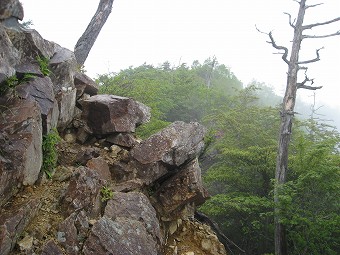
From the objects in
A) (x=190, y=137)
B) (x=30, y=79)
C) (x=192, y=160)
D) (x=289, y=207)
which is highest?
(x=30, y=79)

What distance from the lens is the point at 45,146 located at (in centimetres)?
456

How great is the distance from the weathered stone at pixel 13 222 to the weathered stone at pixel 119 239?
0.77m

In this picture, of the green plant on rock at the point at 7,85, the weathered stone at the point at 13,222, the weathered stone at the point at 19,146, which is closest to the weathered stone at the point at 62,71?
the green plant on rock at the point at 7,85

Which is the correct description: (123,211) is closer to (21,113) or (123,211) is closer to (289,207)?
(21,113)

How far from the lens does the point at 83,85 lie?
6746 millimetres

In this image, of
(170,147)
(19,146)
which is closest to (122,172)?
(170,147)

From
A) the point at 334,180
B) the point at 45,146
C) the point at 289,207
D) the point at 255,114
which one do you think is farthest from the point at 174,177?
the point at 255,114

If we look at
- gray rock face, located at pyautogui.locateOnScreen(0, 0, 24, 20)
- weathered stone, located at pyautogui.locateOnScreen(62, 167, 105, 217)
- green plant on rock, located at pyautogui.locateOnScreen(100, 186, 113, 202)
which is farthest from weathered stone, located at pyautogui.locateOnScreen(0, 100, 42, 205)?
gray rock face, located at pyautogui.locateOnScreen(0, 0, 24, 20)

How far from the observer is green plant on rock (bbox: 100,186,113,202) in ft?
14.7

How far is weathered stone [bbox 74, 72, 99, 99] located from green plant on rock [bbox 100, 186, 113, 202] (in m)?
2.76

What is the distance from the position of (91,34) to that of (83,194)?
614 centimetres

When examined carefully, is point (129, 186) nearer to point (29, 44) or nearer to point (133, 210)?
point (133, 210)

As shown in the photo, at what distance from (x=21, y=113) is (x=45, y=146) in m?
0.68

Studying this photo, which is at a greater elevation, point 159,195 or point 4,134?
point 4,134
